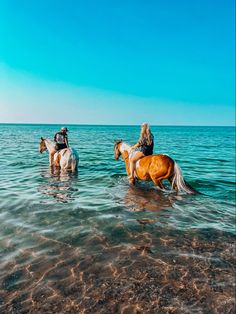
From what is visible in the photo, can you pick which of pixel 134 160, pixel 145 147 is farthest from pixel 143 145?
pixel 134 160

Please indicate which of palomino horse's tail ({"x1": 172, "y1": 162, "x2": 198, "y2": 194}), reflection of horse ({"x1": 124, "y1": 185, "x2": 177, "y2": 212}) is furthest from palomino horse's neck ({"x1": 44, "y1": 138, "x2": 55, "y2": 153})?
palomino horse's tail ({"x1": 172, "y1": 162, "x2": 198, "y2": 194})

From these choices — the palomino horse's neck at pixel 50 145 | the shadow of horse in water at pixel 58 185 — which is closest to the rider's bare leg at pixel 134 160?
the shadow of horse in water at pixel 58 185

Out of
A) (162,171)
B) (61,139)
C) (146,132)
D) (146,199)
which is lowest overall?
(146,199)

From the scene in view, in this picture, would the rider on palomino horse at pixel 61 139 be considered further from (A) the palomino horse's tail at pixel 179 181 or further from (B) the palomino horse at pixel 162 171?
(A) the palomino horse's tail at pixel 179 181

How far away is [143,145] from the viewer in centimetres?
1268

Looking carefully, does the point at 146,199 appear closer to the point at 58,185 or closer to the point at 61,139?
the point at 58,185

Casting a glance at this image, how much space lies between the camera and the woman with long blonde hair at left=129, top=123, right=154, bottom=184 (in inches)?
484

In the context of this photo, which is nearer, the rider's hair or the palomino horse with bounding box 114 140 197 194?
the palomino horse with bounding box 114 140 197 194

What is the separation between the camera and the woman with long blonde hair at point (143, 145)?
12297 millimetres

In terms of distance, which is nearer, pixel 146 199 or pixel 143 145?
pixel 146 199

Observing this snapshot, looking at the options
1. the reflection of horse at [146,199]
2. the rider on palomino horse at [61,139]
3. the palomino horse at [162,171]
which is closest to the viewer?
the reflection of horse at [146,199]

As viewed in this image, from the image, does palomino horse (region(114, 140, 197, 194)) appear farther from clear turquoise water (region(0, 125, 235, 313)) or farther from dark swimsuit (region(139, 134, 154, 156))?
clear turquoise water (region(0, 125, 235, 313))

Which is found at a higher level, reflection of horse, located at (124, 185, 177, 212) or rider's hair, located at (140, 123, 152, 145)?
rider's hair, located at (140, 123, 152, 145)

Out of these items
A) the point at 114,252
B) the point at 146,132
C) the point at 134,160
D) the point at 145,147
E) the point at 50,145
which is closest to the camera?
the point at 114,252
